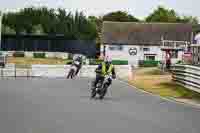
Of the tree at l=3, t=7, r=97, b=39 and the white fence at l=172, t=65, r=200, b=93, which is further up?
the tree at l=3, t=7, r=97, b=39

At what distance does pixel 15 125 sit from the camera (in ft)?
44.4

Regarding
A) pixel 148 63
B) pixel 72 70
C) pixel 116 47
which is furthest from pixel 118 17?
pixel 72 70

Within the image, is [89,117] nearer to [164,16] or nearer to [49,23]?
[49,23]

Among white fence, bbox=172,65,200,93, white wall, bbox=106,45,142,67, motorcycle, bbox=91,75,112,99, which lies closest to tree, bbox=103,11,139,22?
white wall, bbox=106,45,142,67

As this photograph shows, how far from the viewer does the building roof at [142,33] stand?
3597 inches

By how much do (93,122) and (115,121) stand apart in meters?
0.62

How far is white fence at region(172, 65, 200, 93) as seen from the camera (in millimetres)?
26766

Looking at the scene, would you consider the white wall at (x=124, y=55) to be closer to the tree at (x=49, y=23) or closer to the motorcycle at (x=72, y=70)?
the tree at (x=49, y=23)

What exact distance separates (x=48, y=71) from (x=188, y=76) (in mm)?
18502

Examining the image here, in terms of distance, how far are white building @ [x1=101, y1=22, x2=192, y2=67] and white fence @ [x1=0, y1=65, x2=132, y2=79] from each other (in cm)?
4231

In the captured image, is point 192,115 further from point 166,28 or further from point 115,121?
point 166,28

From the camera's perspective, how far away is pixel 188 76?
28.9 meters

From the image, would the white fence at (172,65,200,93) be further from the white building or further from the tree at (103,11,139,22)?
the tree at (103,11,139,22)

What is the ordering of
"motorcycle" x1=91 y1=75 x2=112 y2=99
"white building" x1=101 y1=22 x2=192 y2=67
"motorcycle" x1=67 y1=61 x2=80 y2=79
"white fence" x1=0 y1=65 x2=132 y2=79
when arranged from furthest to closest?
1. "white building" x1=101 y1=22 x2=192 y2=67
2. "white fence" x1=0 y1=65 x2=132 y2=79
3. "motorcycle" x1=67 y1=61 x2=80 y2=79
4. "motorcycle" x1=91 y1=75 x2=112 y2=99
